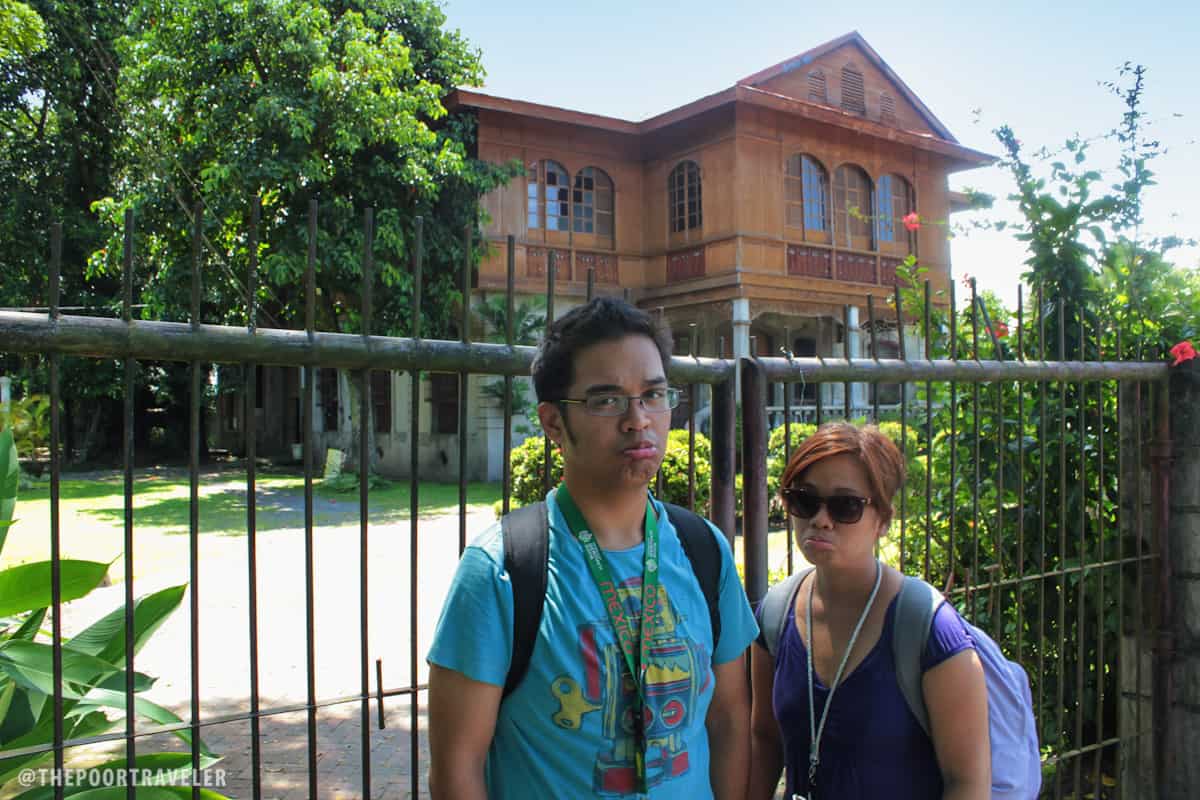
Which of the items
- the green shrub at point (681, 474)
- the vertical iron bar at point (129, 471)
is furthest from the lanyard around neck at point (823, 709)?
the green shrub at point (681, 474)

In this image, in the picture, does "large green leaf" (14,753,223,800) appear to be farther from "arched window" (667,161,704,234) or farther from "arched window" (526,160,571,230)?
"arched window" (667,161,704,234)

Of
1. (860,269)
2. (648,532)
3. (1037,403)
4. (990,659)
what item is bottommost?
(990,659)

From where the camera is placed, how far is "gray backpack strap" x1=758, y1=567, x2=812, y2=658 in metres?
2.06

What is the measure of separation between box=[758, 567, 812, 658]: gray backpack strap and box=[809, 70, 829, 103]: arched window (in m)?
18.5

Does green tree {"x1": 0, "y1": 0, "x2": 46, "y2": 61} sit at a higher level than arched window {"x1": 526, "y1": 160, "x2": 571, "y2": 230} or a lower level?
higher

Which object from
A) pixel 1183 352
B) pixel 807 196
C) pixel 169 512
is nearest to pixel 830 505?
pixel 1183 352

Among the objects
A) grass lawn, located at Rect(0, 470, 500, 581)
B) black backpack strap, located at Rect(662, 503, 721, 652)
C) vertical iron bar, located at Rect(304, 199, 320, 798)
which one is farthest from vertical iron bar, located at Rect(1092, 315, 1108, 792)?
grass lawn, located at Rect(0, 470, 500, 581)

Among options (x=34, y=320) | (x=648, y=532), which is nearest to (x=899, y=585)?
(x=648, y=532)

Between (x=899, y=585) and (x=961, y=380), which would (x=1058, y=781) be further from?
(x=899, y=585)

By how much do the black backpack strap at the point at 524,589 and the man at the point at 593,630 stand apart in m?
0.01

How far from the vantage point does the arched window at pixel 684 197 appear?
18.0 metres

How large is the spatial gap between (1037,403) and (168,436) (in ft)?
90.7

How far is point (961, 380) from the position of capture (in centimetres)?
311

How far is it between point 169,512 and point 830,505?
1449 centimetres
